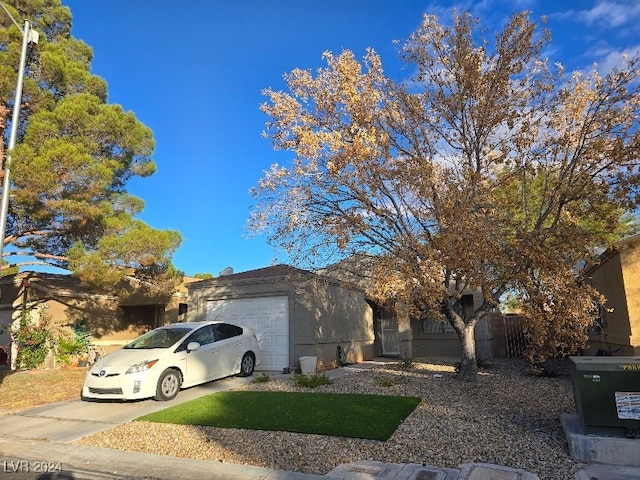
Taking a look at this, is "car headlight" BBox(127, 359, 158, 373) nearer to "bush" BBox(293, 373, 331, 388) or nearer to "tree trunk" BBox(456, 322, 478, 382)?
"bush" BBox(293, 373, 331, 388)

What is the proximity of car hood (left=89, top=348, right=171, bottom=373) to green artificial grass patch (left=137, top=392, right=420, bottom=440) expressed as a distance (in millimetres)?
1279

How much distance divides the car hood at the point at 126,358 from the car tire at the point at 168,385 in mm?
418

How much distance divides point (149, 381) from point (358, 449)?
200 inches

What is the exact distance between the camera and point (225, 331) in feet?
37.9

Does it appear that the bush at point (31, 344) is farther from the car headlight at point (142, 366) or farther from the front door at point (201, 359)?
the car headlight at point (142, 366)

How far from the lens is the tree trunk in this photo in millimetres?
10453

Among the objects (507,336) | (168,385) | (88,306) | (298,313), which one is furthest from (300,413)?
(88,306)

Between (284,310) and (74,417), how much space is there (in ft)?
20.1

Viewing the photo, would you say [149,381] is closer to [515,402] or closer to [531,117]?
[515,402]

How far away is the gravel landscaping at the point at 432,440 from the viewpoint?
17.7 feet

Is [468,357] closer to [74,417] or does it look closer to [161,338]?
[161,338]

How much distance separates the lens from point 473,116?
10.4 meters

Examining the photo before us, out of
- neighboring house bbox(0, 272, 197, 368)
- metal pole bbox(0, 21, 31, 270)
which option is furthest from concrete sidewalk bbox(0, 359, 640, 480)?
neighboring house bbox(0, 272, 197, 368)

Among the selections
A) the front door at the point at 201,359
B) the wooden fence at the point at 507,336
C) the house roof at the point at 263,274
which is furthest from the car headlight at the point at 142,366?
the wooden fence at the point at 507,336
